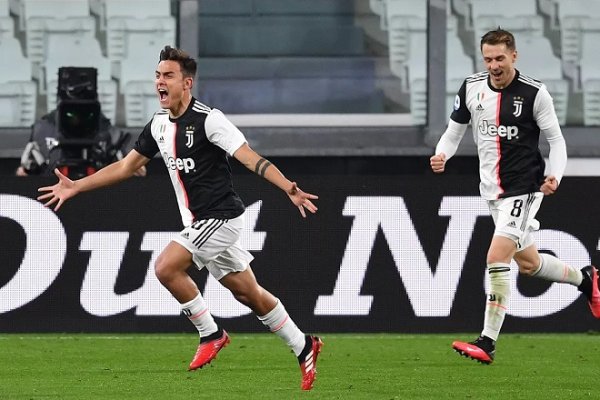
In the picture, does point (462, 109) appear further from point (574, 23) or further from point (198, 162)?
point (574, 23)

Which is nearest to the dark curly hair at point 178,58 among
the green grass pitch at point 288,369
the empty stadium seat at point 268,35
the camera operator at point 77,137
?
the green grass pitch at point 288,369

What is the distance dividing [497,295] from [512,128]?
1.01 m

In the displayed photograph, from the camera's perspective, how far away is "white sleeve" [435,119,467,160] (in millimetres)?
8922

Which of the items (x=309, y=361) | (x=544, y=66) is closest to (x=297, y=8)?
(x=544, y=66)

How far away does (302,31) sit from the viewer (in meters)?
16.2

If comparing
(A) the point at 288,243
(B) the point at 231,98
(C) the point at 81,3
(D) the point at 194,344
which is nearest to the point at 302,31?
(B) the point at 231,98

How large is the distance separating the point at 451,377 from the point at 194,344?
8.77 feet

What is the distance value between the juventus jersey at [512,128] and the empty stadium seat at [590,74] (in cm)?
755

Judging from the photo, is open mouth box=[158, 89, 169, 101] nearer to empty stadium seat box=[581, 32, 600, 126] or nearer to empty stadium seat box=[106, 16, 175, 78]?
empty stadium seat box=[106, 16, 175, 78]

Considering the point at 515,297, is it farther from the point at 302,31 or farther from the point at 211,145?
the point at 302,31

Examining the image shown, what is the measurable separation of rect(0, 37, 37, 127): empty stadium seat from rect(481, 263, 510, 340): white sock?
8258mm

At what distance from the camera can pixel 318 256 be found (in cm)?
1170

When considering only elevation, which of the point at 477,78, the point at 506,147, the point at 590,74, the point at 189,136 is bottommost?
the point at 590,74

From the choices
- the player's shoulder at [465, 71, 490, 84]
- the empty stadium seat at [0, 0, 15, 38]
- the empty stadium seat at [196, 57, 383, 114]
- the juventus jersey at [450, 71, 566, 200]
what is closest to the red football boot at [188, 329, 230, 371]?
the juventus jersey at [450, 71, 566, 200]
